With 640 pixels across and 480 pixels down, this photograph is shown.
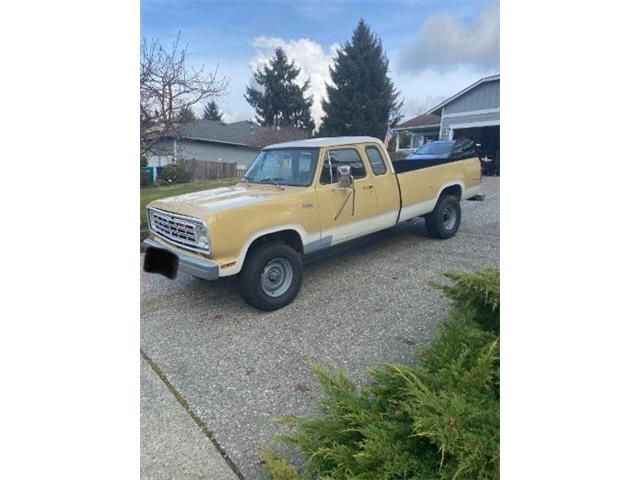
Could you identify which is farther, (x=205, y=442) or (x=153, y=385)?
(x=153, y=385)

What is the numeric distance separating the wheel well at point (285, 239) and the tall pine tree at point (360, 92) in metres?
0.90

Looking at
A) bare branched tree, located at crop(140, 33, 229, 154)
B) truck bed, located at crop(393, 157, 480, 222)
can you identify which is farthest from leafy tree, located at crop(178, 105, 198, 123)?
truck bed, located at crop(393, 157, 480, 222)

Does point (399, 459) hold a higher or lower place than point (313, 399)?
higher

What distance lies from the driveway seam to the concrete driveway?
0.01m

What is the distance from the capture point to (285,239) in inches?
119

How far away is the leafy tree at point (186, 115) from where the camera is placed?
7.02 ft

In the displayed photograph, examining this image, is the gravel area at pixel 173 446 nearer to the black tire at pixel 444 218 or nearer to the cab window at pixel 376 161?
the cab window at pixel 376 161

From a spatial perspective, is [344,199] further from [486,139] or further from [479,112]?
[479,112]

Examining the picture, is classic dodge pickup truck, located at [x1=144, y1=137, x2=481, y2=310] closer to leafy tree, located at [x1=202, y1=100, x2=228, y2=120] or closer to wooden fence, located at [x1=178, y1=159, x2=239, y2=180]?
wooden fence, located at [x1=178, y1=159, x2=239, y2=180]

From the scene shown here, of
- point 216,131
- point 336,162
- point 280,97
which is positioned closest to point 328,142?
point 336,162
